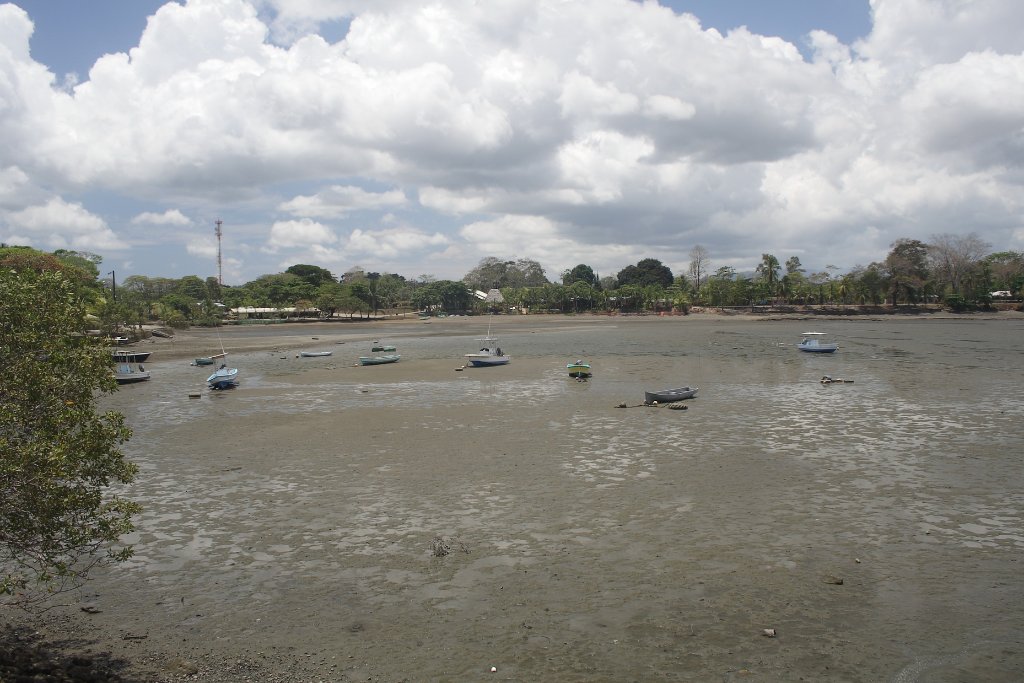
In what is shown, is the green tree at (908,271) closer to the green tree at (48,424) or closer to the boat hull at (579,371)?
A: the boat hull at (579,371)

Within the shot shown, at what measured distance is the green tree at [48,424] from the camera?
8609mm

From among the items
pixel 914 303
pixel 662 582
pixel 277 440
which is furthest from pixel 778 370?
pixel 914 303

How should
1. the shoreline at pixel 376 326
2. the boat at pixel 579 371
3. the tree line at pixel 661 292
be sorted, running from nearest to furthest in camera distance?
1. the boat at pixel 579 371
2. the shoreline at pixel 376 326
3. the tree line at pixel 661 292

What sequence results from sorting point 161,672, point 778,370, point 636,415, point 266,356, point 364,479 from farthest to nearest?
point 266,356, point 778,370, point 636,415, point 364,479, point 161,672

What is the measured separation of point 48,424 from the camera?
923 centimetres

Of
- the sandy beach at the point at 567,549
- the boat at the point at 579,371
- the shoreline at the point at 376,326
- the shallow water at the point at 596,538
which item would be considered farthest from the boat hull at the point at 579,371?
the shoreline at the point at 376,326

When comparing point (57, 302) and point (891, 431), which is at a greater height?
point (57, 302)

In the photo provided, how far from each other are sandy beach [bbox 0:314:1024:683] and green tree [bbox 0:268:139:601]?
196 centimetres

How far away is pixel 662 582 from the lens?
41.1 ft

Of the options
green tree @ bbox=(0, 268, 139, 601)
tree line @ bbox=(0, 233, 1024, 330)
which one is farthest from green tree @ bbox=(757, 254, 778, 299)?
green tree @ bbox=(0, 268, 139, 601)

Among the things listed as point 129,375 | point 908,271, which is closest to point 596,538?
point 129,375

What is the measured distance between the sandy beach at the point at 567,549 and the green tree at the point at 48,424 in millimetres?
1960

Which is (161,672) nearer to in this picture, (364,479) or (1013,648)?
(364,479)

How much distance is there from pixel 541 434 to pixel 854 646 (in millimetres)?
A: 17477
